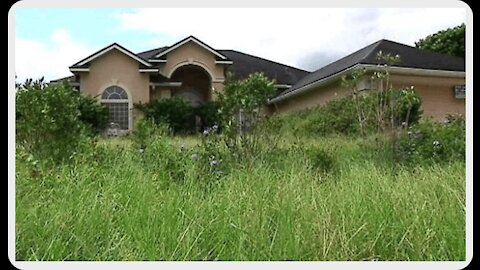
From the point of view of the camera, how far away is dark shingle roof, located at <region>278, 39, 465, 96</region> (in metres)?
2.93

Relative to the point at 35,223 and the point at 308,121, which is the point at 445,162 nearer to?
the point at 308,121

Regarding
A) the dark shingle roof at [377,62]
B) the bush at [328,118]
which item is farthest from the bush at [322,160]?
the dark shingle roof at [377,62]

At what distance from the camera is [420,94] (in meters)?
3.24

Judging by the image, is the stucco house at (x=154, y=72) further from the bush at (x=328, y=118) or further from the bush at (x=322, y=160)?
the bush at (x=322, y=160)

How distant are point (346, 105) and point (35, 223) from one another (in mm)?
2067

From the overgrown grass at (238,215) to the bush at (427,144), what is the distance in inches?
11.7

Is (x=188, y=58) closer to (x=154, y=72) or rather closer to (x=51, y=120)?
(x=154, y=72)

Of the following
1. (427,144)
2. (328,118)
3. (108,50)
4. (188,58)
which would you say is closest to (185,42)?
(188,58)

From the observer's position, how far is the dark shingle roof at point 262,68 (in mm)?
2861

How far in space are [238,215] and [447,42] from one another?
1.28m
